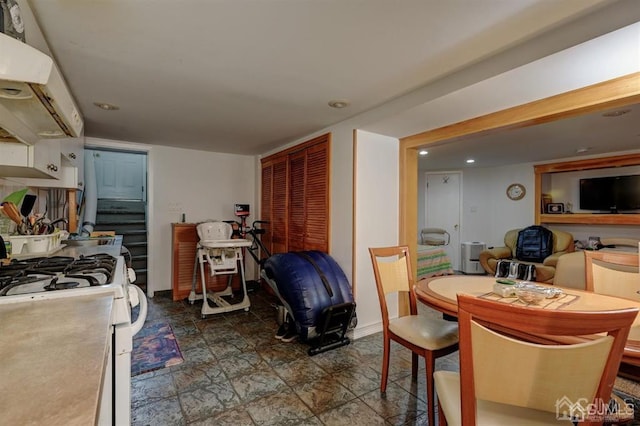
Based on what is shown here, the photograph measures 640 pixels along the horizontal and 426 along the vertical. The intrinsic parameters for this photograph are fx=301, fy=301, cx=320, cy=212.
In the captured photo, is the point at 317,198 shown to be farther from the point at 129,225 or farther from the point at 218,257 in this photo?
the point at 129,225

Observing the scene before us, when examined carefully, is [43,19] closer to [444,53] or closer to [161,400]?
[444,53]

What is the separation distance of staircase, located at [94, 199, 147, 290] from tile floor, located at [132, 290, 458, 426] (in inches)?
92.0

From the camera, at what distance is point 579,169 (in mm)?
5020

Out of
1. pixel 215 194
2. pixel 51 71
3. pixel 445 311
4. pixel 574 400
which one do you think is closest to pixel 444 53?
pixel 445 311

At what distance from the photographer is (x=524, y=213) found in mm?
5621

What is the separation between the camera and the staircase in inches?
190

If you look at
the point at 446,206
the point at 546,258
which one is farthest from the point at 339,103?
the point at 446,206

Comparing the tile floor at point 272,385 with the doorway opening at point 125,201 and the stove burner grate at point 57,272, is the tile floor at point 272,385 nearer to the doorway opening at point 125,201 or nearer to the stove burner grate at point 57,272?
the stove burner grate at point 57,272

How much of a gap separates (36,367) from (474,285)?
221cm

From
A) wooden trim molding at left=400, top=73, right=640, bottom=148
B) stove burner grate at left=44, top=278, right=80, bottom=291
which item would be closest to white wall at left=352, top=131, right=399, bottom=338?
wooden trim molding at left=400, top=73, right=640, bottom=148

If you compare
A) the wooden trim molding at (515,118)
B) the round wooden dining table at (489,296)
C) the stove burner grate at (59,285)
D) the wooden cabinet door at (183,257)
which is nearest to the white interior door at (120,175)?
the wooden cabinet door at (183,257)

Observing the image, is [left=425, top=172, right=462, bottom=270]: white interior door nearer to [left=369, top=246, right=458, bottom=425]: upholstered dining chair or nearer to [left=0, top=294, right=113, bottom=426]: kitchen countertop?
[left=369, top=246, right=458, bottom=425]: upholstered dining chair

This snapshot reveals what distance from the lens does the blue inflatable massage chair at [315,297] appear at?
2.53 metres

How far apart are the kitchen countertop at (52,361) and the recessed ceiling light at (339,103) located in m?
2.12
